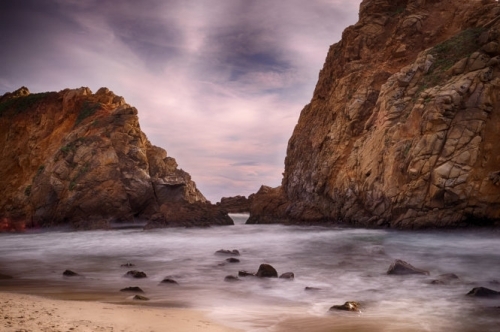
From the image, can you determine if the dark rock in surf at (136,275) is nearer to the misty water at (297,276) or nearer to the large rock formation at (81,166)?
the misty water at (297,276)

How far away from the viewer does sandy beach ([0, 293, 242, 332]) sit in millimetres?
5348

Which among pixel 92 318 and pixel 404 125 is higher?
pixel 404 125

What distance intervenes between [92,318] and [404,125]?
23640 mm

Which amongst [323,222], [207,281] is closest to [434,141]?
[323,222]

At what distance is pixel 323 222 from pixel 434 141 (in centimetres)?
1194

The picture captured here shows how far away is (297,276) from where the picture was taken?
12117mm

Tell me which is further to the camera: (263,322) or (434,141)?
(434,141)

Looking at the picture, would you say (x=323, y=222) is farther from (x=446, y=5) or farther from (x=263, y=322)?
(x=263, y=322)

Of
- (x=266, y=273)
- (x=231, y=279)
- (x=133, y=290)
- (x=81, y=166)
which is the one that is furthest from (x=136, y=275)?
(x=81, y=166)

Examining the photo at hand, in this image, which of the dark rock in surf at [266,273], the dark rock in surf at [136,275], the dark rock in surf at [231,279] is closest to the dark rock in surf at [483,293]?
the dark rock in surf at [266,273]

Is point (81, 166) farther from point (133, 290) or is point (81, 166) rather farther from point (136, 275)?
point (133, 290)

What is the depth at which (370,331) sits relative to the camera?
6410 millimetres

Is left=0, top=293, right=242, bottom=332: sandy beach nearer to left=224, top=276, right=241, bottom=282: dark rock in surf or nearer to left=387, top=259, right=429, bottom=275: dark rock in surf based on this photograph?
left=224, top=276, right=241, bottom=282: dark rock in surf

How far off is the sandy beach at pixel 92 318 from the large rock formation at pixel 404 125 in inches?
753
